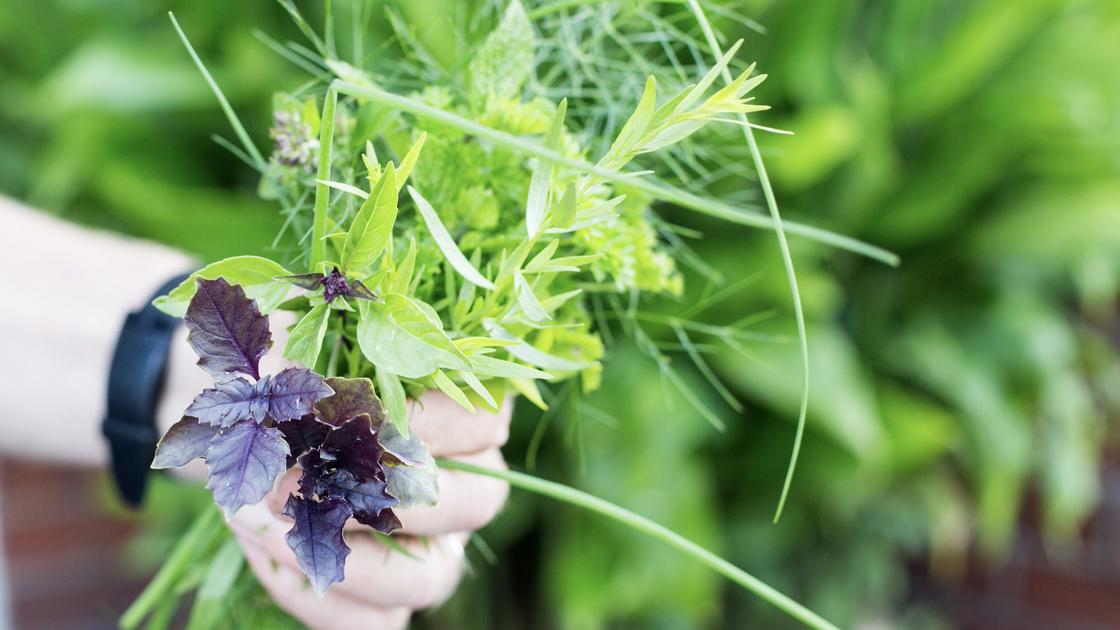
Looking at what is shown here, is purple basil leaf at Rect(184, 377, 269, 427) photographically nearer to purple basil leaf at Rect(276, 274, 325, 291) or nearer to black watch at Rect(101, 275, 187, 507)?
purple basil leaf at Rect(276, 274, 325, 291)

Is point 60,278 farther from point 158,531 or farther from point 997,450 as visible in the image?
point 997,450

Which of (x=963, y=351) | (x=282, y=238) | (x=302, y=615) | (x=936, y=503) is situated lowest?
(x=936, y=503)

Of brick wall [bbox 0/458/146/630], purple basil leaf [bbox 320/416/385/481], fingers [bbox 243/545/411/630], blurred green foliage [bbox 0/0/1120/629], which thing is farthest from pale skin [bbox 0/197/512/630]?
brick wall [bbox 0/458/146/630]

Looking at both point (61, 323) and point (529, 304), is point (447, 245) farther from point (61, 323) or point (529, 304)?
point (61, 323)

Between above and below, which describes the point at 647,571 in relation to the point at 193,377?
below

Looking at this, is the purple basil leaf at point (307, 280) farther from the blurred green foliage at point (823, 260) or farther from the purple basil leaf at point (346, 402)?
the blurred green foliage at point (823, 260)

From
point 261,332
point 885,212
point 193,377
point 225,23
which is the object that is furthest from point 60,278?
point 885,212
